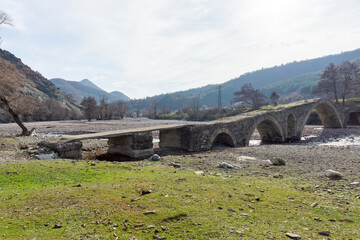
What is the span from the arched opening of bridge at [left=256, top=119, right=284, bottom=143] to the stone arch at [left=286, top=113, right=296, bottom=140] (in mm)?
3181

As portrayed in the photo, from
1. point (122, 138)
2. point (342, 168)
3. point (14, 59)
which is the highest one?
point (14, 59)

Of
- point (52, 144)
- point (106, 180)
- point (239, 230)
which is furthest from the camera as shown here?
point (52, 144)

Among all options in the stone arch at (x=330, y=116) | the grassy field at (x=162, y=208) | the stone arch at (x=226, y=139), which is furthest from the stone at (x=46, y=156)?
the stone arch at (x=330, y=116)

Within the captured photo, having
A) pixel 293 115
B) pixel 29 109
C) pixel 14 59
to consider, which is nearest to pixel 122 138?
pixel 29 109

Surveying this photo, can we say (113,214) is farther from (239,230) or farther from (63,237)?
(239,230)

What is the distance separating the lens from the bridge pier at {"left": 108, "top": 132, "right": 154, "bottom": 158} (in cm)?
1457

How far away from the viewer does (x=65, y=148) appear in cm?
1177

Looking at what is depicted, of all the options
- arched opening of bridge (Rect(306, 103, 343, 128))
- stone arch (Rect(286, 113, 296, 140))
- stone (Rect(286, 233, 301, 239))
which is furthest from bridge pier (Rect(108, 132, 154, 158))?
arched opening of bridge (Rect(306, 103, 343, 128))

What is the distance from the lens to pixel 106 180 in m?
7.28

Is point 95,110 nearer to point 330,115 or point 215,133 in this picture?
point 330,115

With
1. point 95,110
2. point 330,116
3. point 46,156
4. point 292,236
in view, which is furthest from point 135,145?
Answer: point 95,110

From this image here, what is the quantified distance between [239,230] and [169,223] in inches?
50.2

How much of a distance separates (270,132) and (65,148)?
2495cm

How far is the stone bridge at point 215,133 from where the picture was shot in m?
14.8
